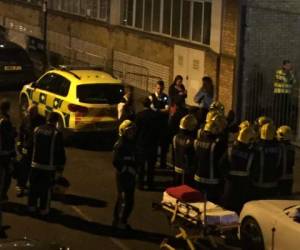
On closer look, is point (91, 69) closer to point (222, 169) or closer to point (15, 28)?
point (222, 169)

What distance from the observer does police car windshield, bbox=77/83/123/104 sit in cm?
1712

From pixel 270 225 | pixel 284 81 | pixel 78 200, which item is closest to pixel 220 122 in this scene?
pixel 270 225

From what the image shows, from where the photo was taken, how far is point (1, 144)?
12297 millimetres

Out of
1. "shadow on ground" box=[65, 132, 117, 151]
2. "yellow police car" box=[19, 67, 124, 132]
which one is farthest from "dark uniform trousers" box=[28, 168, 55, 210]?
"shadow on ground" box=[65, 132, 117, 151]

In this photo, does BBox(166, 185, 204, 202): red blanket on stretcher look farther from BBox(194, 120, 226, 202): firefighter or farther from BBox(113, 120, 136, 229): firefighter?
BBox(113, 120, 136, 229): firefighter

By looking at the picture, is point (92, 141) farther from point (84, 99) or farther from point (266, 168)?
point (266, 168)

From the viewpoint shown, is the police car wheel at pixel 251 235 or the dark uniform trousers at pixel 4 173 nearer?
the police car wheel at pixel 251 235

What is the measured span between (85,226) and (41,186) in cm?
92

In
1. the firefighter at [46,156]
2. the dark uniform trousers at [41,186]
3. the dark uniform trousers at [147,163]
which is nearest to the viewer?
the firefighter at [46,156]

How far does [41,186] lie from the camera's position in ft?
40.4

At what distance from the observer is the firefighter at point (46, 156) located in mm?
12133

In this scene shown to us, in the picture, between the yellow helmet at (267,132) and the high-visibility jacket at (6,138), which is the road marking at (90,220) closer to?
the high-visibility jacket at (6,138)

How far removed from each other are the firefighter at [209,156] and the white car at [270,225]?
75cm

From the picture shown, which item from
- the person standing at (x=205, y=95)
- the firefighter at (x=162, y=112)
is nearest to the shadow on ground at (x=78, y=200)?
the firefighter at (x=162, y=112)
